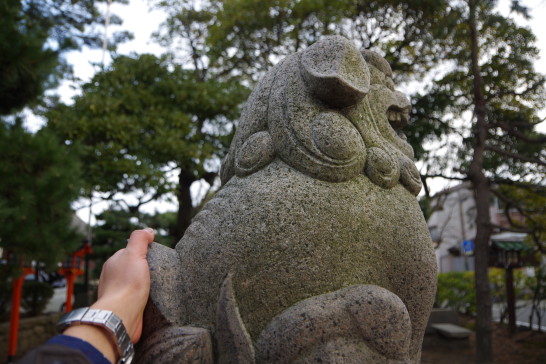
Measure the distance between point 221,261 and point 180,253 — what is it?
8.5 inches

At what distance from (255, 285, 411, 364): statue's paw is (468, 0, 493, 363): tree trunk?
552 centimetres

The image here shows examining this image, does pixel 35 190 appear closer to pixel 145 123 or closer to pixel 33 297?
pixel 145 123

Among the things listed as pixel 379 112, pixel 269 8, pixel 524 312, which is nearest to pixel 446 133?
pixel 269 8

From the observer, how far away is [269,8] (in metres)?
8.62

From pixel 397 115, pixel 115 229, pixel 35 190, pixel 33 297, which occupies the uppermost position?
pixel 397 115

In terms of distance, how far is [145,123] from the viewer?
7461 millimetres

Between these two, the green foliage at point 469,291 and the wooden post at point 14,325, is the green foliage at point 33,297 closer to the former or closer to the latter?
the wooden post at point 14,325

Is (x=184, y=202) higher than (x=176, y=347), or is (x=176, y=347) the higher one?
(x=184, y=202)

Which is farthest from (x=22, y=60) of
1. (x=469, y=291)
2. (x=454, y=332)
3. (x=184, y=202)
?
(x=469, y=291)

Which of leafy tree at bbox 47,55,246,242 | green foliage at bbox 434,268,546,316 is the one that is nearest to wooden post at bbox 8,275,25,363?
leafy tree at bbox 47,55,246,242

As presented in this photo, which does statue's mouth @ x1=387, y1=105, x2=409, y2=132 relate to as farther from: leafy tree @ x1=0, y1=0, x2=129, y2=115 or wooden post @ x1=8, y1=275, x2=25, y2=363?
wooden post @ x1=8, y1=275, x2=25, y2=363

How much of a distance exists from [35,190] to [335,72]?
3441mm

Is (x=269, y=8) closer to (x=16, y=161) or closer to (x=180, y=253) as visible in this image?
(x=16, y=161)

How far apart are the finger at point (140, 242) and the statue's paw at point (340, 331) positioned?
0.53 m
